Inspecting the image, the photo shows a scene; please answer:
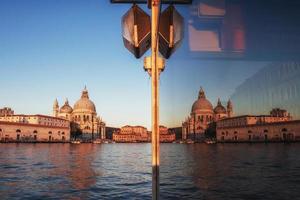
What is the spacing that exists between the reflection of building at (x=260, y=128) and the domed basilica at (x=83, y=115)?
57044 mm

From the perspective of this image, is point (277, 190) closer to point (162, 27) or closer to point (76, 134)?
point (162, 27)

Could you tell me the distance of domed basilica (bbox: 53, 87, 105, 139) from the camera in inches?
5389

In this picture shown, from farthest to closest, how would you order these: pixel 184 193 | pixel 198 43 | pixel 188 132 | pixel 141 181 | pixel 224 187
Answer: pixel 188 132
pixel 141 181
pixel 224 187
pixel 184 193
pixel 198 43

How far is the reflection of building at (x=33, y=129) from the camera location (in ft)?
270

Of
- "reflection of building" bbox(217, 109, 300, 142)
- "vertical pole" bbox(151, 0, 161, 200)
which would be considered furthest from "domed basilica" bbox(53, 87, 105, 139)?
"vertical pole" bbox(151, 0, 161, 200)

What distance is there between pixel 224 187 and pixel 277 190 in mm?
2010

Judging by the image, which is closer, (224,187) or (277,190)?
(277,190)

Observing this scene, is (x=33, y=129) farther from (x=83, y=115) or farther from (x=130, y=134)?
(x=130, y=134)

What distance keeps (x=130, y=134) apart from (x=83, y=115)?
2282cm

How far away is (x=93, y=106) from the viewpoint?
145625mm

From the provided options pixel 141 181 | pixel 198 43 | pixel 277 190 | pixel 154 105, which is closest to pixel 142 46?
pixel 154 105

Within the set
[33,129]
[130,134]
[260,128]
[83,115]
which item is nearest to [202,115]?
[130,134]

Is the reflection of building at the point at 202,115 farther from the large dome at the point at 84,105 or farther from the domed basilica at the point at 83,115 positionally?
the large dome at the point at 84,105

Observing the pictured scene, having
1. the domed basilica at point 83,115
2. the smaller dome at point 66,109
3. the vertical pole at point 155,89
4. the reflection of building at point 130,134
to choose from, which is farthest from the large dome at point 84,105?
the vertical pole at point 155,89
